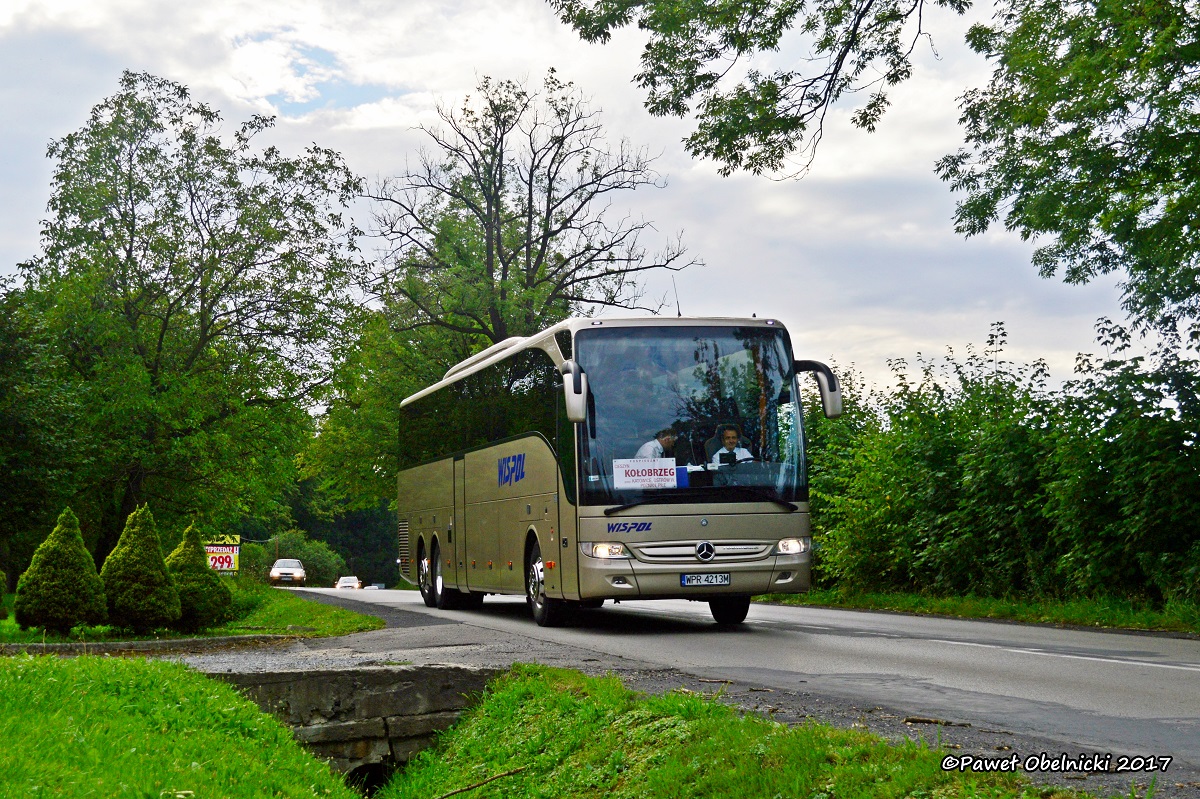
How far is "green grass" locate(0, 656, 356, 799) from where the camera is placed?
648 cm

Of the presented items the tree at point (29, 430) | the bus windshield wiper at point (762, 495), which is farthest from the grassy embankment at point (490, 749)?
the tree at point (29, 430)

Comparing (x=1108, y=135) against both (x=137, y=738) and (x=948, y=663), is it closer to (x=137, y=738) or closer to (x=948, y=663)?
(x=948, y=663)

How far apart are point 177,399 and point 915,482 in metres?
21.0

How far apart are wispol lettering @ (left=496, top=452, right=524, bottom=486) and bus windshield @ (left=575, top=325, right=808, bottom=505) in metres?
2.63

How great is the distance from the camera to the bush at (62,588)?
16750 mm

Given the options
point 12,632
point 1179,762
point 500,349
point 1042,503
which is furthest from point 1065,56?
point 12,632

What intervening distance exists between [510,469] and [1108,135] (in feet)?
30.9

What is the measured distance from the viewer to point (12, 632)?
1744cm

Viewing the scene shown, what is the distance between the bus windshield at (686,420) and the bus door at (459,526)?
240 inches

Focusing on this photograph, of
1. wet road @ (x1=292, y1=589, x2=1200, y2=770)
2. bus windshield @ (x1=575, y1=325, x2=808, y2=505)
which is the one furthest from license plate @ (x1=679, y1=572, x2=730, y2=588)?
bus windshield @ (x1=575, y1=325, x2=808, y2=505)

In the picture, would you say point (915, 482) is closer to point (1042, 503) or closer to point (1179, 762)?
point (1042, 503)

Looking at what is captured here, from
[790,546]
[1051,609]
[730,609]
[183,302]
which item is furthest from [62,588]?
[183,302]

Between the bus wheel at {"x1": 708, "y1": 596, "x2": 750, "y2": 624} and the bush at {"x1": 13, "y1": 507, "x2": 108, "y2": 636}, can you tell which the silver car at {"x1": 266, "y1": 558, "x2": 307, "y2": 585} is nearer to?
the bush at {"x1": 13, "y1": 507, "x2": 108, "y2": 636}

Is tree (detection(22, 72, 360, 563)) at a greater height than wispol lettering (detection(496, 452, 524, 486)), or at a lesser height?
greater
